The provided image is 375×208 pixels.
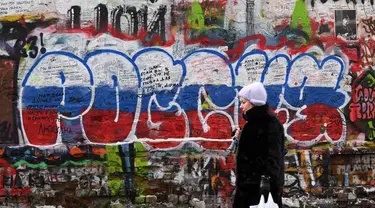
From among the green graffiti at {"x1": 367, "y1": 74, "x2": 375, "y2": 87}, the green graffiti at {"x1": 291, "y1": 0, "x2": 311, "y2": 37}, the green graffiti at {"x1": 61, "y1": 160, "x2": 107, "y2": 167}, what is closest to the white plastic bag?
the green graffiti at {"x1": 61, "y1": 160, "x2": 107, "y2": 167}

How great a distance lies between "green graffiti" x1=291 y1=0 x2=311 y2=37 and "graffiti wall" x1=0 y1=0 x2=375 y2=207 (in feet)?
0.05

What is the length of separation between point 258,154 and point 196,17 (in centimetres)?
427

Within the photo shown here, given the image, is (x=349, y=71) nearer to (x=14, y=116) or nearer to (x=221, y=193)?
(x=221, y=193)

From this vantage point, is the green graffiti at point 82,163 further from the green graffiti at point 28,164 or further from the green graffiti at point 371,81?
the green graffiti at point 371,81

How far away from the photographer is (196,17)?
1050cm

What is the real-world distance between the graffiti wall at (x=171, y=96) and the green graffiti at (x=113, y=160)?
15mm

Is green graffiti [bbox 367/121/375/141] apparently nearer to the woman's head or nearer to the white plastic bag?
the woman's head

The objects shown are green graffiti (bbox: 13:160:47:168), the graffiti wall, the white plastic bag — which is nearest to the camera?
the white plastic bag

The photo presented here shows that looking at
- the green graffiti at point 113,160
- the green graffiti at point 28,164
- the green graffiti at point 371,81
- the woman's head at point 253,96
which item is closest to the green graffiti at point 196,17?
the green graffiti at point 113,160

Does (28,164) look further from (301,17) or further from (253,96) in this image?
(301,17)

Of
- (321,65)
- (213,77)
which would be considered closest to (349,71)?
(321,65)

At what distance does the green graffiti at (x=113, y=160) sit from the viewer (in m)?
10.0

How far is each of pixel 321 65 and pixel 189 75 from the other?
2.09 meters

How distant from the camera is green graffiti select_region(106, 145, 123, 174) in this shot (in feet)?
32.9
